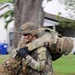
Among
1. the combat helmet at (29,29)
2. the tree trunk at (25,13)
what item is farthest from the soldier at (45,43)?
the tree trunk at (25,13)

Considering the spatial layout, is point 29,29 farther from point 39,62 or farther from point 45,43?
point 39,62

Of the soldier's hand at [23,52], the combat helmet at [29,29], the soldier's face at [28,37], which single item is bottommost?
the soldier's hand at [23,52]

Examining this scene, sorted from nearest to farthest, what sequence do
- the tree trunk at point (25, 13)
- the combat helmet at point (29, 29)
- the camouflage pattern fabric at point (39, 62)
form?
the camouflage pattern fabric at point (39, 62)
the combat helmet at point (29, 29)
the tree trunk at point (25, 13)

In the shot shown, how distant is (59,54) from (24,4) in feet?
24.1

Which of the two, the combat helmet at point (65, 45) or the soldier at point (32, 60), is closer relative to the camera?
the soldier at point (32, 60)

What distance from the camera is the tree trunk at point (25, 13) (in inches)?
492

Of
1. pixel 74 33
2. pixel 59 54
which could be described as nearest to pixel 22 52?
pixel 59 54

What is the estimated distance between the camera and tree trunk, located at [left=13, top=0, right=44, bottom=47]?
12.5m

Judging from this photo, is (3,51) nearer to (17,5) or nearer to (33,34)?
(17,5)

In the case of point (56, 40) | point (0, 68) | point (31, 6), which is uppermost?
point (56, 40)

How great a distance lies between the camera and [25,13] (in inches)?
492

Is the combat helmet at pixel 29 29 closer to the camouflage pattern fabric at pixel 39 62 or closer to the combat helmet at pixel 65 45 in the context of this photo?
the camouflage pattern fabric at pixel 39 62

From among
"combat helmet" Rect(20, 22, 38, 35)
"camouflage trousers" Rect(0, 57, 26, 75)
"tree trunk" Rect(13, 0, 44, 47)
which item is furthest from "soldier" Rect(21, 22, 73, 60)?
"tree trunk" Rect(13, 0, 44, 47)

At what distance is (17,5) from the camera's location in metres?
12.6
